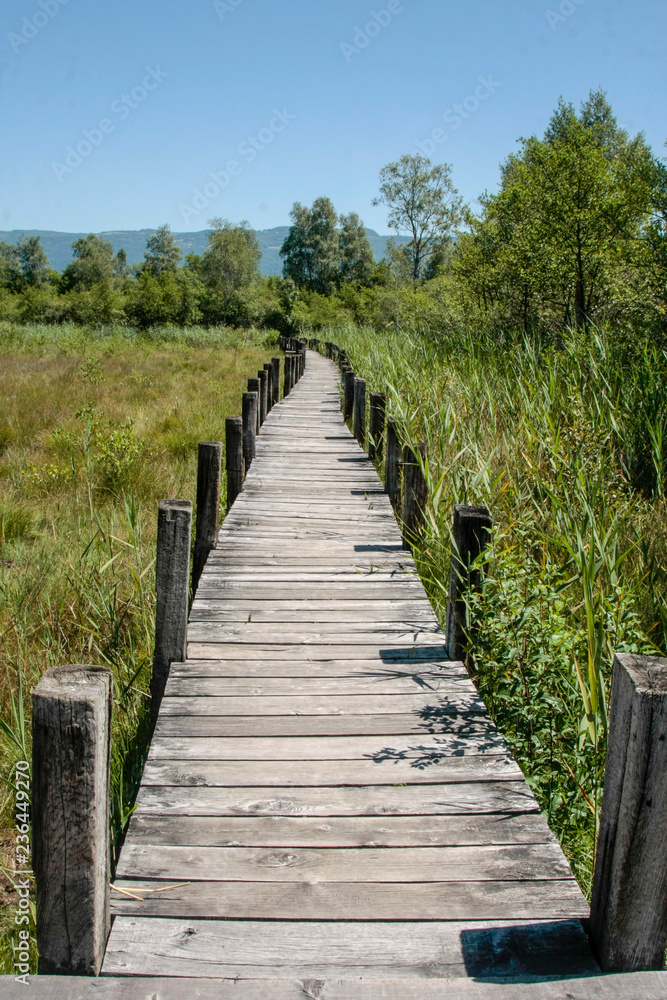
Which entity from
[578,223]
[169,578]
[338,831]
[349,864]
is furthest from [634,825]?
[578,223]

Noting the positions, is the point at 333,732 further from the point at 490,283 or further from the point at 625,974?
the point at 490,283

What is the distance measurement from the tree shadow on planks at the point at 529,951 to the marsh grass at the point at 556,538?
0.47 meters

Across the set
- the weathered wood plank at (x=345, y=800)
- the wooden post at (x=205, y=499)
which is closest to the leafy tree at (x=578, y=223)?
the wooden post at (x=205, y=499)

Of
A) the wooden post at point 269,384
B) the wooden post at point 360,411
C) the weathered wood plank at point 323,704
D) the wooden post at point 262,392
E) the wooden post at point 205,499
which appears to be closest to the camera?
the weathered wood plank at point 323,704

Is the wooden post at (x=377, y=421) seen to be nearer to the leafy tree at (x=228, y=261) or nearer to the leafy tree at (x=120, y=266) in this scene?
the leafy tree at (x=228, y=261)

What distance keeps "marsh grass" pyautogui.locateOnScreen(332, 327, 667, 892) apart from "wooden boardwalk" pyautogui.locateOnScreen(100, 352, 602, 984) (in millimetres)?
204

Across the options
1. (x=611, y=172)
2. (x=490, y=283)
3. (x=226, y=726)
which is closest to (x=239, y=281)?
(x=490, y=283)

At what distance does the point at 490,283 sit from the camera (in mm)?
18438

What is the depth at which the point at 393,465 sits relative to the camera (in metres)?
6.12

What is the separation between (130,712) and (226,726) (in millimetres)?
640

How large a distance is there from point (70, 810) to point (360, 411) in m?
8.30

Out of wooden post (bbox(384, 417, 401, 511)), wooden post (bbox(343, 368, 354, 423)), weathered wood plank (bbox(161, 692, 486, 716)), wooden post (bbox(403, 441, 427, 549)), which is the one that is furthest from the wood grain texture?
wooden post (bbox(343, 368, 354, 423))

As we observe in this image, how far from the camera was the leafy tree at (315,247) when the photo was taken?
237 feet

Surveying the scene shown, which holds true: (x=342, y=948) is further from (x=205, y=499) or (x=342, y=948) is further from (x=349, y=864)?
(x=205, y=499)
